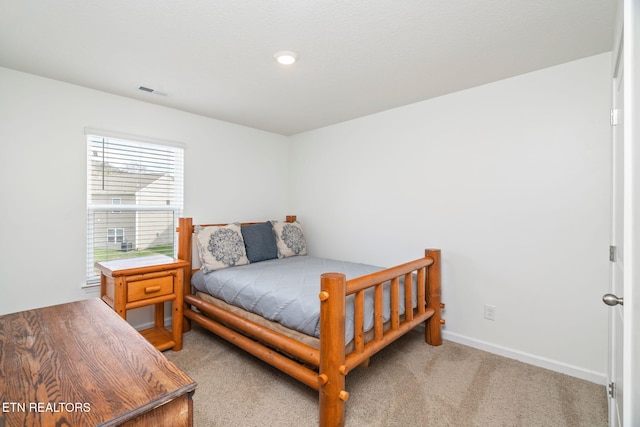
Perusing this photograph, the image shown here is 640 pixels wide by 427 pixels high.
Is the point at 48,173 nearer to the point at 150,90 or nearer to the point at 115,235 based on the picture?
the point at 115,235

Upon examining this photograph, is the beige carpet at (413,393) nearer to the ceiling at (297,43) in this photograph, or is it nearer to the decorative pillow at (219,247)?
the decorative pillow at (219,247)

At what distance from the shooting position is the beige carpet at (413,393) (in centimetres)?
170

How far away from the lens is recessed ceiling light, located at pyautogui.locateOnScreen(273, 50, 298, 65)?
1.94 m

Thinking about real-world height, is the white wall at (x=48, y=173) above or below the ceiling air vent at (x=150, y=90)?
below

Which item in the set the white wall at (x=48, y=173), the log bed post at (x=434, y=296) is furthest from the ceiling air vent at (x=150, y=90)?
the log bed post at (x=434, y=296)

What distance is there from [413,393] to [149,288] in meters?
2.11

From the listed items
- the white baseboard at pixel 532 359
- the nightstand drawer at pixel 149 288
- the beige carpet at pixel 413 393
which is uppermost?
the nightstand drawer at pixel 149 288

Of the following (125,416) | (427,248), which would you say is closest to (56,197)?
(125,416)

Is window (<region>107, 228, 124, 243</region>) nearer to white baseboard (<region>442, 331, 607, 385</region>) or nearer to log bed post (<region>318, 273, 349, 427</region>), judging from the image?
log bed post (<region>318, 273, 349, 427</region>)

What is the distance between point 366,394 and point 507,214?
1.72 metres

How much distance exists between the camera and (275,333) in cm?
202

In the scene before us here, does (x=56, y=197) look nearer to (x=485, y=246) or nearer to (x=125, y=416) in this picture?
(x=125, y=416)

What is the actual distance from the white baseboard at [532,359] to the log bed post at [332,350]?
59.0 inches

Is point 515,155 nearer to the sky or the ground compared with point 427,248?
nearer to the sky
